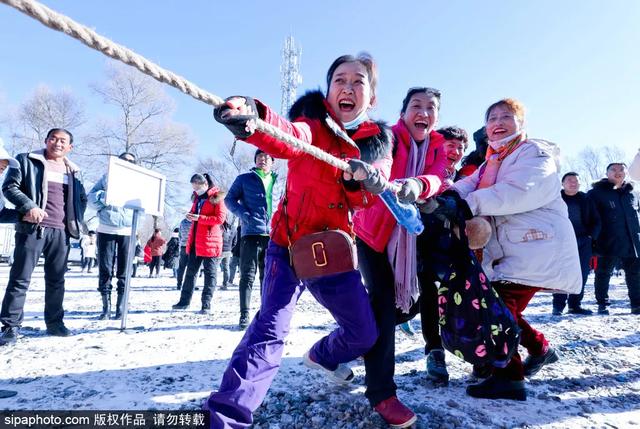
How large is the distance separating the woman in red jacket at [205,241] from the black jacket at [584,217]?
219 inches

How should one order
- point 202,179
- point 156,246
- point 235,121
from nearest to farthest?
point 235,121 < point 202,179 < point 156,246

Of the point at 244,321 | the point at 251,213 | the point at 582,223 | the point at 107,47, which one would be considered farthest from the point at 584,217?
the point at 107,47

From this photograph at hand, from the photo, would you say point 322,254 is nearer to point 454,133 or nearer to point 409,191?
point 409,191

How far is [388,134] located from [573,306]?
17.5ft

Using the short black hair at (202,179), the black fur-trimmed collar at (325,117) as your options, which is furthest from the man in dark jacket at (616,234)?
the short black hair at (202,179)

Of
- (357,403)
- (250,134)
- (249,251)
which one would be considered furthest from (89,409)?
(249,251)

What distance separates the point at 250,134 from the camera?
4.19ft

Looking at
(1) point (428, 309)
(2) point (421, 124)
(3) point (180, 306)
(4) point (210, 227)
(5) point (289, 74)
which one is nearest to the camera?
(2) point (421, 124)

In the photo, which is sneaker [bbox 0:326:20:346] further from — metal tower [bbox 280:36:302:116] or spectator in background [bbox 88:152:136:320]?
metal tower [bbox 280:36:302:116]

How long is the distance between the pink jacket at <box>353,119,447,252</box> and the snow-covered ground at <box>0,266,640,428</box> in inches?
40.9

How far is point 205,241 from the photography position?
17.5 ft

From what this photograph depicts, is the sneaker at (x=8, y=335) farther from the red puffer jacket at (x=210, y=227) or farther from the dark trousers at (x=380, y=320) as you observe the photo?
the dark trousers at (x=380, y=320)

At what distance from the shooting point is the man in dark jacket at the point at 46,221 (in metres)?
3.44

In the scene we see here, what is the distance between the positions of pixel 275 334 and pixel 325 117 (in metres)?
1.11
